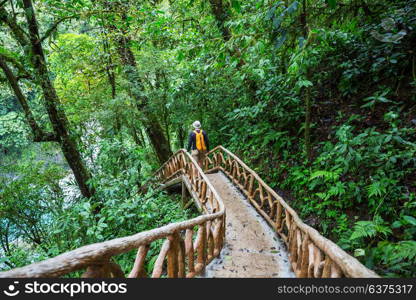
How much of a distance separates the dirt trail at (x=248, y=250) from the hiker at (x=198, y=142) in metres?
2.26

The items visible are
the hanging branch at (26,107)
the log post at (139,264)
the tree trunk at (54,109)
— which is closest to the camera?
the log post at (139,264)

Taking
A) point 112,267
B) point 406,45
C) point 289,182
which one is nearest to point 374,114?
point 406,45

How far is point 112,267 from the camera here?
5.80 ft

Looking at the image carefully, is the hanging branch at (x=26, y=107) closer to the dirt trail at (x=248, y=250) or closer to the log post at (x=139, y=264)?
the dirt trail at (x=248, y=250)

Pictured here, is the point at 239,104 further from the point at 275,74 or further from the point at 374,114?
the point at 374,114

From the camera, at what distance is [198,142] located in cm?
766

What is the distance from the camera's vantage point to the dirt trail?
373 cm

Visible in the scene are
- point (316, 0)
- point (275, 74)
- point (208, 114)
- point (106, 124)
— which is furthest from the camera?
point (208, 114)

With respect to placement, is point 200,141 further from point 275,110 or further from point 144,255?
point 144,255

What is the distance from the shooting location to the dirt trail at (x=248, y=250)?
373 cm

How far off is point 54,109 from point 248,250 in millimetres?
6551

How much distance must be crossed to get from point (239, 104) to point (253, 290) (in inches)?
339

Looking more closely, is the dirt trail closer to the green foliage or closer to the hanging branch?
the green foliage

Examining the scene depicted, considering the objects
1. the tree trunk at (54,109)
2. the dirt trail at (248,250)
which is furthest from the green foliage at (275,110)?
→ the dirt trail at (248,250)
